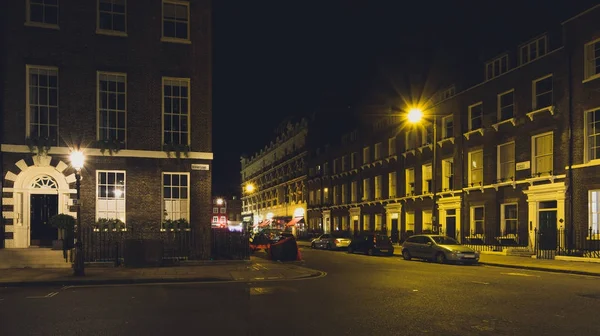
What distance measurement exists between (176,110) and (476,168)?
20.3 metres

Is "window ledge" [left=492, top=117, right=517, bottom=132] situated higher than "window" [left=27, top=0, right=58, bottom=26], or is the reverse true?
"window" [left=27, top=0, right=58, bottom=26]

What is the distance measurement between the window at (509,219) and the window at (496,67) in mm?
8218

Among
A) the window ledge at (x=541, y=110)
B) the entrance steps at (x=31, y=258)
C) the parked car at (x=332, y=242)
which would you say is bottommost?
the parked car at (x=332, y=242)

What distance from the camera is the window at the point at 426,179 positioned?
39438mm

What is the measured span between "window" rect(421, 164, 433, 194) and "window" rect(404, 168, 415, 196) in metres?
1.76

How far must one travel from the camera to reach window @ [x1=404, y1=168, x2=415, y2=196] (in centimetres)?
4166

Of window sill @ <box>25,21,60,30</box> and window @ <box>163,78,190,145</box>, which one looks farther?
window @ <box>163,78,190,145</box>

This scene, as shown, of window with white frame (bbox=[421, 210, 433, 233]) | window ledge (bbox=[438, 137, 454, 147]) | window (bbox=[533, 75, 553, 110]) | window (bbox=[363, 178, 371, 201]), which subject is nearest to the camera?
window (bbox=[533, 75, 553, 110])

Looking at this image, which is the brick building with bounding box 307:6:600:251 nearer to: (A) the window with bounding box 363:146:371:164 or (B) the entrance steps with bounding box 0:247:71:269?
(A) the window with bounding box 363:146:371:164

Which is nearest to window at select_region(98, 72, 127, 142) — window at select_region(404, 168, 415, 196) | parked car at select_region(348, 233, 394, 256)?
parked car at select_region(348, 233, 394, 256)

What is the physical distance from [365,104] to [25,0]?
41.9 meters

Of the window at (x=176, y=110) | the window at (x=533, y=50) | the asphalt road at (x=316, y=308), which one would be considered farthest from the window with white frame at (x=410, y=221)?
the asphalt road at (x=316, y=308)

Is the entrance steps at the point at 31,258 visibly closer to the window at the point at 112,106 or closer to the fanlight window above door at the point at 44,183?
the fanlight window above door at the point at 44,183

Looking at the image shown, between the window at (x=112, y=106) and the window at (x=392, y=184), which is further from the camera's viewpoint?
the window at (x=392, y=184)
